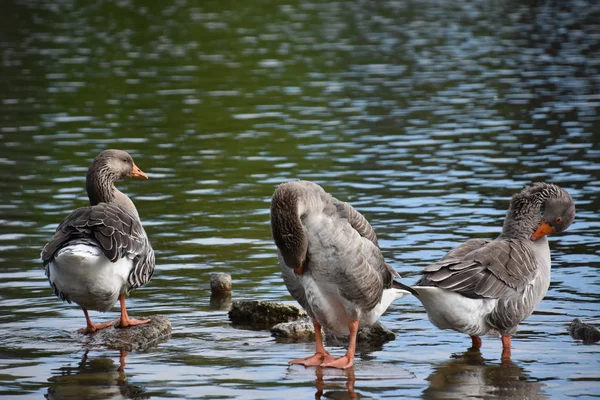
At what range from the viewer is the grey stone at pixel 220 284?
11211 mm

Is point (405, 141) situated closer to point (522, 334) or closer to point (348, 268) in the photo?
point (522, 334)

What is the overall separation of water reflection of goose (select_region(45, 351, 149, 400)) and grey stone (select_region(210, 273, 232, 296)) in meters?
2.41

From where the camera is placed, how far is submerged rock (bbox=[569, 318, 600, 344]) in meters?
9.35

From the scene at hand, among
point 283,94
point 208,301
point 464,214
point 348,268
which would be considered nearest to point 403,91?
point 283,94

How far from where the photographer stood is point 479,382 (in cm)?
830

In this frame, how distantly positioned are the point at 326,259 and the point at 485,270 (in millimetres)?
1526

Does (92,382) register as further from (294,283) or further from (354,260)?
(354,260)

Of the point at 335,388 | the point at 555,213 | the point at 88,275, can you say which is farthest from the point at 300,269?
the point at 555,213

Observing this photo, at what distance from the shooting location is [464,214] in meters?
14.9

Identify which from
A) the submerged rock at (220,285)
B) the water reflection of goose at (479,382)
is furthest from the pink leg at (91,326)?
the water reflection of goose at (479,382)

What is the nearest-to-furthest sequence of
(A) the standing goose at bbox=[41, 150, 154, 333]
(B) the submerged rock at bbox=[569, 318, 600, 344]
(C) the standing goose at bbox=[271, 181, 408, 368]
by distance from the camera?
(C) the standing goose at bbox=[271, 181, 408, 368] → (A) the standing goose at bbox=[41, 150, 154, 333] → (B) the submerged rock at bbox=[569, 318, 600, 344]

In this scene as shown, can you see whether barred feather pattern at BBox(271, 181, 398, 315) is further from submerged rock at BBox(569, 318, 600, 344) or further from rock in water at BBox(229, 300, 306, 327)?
submerged rock at BBox(569, 318, 600, 344)

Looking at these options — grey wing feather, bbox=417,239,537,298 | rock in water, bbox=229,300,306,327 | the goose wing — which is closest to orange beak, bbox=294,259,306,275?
the goose wing

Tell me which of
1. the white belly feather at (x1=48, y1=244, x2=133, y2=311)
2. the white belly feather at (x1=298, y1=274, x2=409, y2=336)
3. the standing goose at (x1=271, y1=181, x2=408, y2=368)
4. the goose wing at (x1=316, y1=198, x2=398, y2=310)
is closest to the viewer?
the standing goose at (x1=271, y1=181, x2=408, y2=368)
